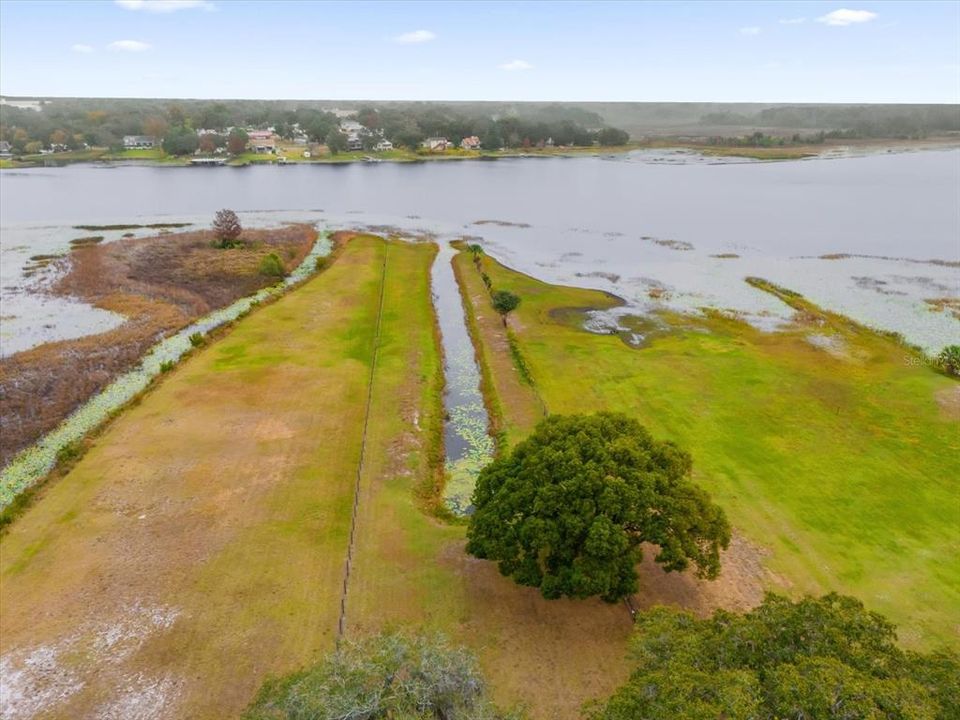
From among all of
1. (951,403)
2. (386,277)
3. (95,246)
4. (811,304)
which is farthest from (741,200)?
(95,246)

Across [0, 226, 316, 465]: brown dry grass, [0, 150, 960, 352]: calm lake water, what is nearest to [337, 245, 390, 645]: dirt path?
[0, 226, 316, 465]: brown dry grass

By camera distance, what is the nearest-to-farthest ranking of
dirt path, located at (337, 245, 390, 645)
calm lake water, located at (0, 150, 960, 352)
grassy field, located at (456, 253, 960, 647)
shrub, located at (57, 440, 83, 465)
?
dirt path, located at (337, 245, 390, 645) → grassy field, located at (456, 253, 960, 647) → shrub, located at (57, 440, 83, 465) → calm lake water, located at (0, 150, 960, 352)

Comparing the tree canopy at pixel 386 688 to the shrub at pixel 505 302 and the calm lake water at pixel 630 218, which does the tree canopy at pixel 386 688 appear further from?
the calm lake water at pixel 630 218

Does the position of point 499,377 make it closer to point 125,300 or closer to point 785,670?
point 785,670

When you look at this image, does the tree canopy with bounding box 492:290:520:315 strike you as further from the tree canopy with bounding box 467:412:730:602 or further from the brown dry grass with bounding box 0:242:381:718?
the tree canopy with bounding box 467:412:730:602

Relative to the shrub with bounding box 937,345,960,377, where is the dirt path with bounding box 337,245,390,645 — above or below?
below

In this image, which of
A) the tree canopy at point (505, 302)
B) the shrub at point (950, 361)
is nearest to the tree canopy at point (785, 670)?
the shrub at point (950, 361)
